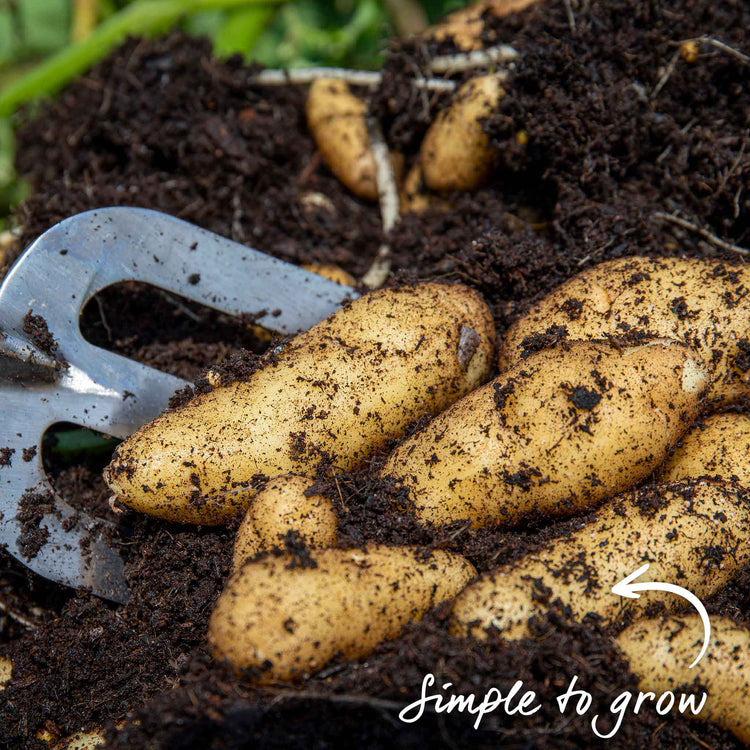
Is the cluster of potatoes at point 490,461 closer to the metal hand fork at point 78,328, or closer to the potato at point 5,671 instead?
the metal hand fork at point 78,328

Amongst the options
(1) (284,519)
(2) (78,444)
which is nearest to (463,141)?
(1) (284,519)

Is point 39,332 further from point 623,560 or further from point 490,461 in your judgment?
point 623,560

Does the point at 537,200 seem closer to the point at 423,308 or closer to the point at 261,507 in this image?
the point at 423,308

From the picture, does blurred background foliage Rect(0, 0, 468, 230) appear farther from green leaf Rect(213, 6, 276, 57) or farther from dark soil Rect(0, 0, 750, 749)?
dark soil Rect(0, 0, 750, 749)

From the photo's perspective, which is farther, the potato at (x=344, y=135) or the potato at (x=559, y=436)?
the potato at (x=344, y=135)

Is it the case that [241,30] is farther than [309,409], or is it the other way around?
[241,30]

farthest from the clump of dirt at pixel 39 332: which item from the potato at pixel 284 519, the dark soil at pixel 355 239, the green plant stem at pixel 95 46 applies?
the green plant stem at pixel 95 46
